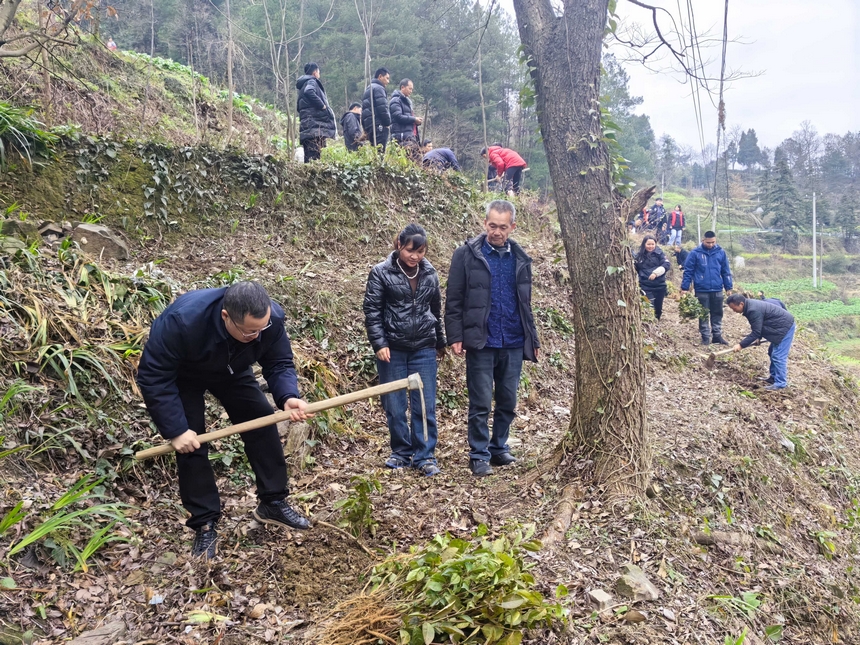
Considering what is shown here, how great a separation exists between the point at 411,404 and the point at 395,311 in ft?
2.50

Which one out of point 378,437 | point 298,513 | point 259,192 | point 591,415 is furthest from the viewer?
point 259,192

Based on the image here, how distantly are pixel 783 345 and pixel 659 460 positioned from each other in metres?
5.09

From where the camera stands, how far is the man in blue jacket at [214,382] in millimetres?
2852

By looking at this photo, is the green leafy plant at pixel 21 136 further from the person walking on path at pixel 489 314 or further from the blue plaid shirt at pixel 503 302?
the blue plaid shirt at pixel 503 302

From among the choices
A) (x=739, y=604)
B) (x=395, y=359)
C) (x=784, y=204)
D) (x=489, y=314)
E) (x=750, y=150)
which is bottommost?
(x=739, y=604)

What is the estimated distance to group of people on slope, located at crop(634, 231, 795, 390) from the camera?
26.3 ft

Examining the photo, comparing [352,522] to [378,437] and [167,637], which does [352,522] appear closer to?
[167,637]

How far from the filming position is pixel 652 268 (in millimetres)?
10258

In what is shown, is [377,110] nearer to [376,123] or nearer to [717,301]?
[376,123]

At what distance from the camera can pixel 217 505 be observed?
3.22 meters

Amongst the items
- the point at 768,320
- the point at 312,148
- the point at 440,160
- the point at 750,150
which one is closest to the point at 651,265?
the point at 768,320

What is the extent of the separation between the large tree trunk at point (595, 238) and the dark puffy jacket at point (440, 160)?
241 inches

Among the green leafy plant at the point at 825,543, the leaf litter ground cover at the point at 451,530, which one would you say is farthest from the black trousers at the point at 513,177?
the green leafy plant at the point at 825,543

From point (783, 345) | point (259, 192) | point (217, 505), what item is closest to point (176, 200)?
point (259, 192)
